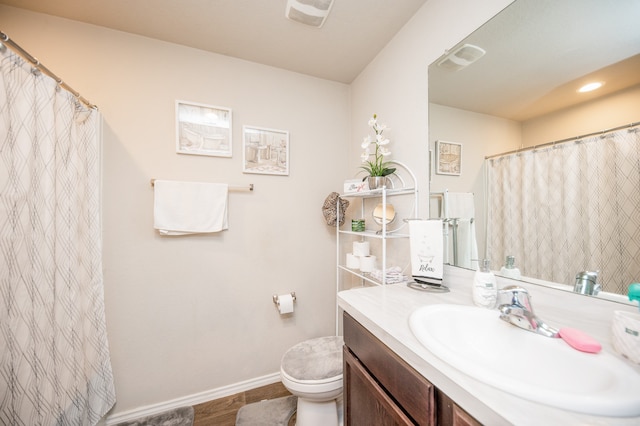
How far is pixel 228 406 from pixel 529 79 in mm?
2259

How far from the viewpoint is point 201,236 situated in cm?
150

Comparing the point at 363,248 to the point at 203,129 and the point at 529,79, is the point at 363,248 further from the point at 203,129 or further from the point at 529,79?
the point at 203,129

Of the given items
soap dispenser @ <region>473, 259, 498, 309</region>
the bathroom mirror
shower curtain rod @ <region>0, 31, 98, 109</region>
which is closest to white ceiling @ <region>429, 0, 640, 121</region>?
the bathroom mirror

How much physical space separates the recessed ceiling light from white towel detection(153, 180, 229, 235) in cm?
164

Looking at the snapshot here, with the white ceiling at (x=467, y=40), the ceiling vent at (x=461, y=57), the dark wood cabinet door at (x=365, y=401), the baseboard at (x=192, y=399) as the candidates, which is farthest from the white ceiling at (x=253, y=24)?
the baseboard at (x=192, y=399)

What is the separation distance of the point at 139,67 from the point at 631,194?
2.25 m

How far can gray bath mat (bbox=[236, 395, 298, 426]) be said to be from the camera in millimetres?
1310

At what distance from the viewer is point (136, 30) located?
1338 mm

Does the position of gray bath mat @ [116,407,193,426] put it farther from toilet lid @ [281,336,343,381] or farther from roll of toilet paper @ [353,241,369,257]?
roll of toilet paper @ [353,241,369,257]

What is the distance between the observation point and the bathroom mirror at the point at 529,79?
0.64 meters

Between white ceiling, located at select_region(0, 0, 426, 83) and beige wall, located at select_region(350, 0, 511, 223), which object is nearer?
beige wall, located at select_region(350, 0, 511, 223)

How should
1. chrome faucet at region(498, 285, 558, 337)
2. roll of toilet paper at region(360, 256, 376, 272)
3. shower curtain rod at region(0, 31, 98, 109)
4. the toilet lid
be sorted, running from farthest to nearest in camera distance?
1. roll of toilet paper at region(360, 256, 376, 272)
2. the toilet lid
3. shower curtain rod at region(0, 31, 98, 109)
4. chrome faucet at region(498, 285, 558, 337)

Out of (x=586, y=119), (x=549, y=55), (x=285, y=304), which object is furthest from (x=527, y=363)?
(x=285, y=304)

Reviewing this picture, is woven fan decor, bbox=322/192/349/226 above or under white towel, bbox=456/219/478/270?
above
